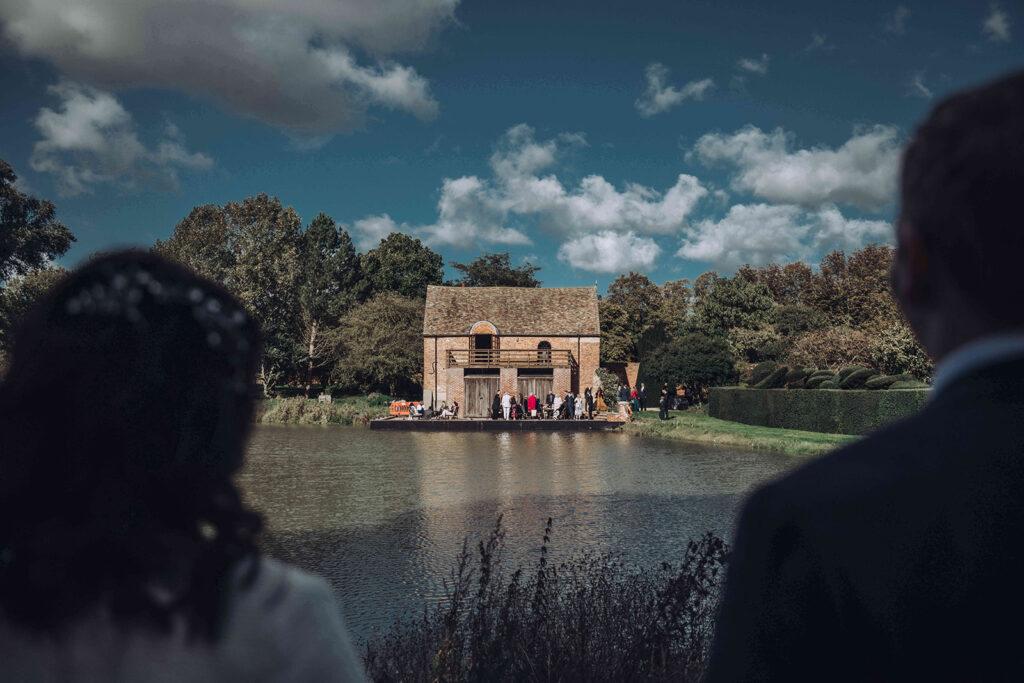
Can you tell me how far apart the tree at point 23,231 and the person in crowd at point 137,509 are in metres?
34.5

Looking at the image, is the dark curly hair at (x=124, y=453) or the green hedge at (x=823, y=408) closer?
the dark curly hair at (x=124, y=453)

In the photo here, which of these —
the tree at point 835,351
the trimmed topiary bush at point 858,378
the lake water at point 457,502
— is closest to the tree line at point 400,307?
the tree at point 835,351

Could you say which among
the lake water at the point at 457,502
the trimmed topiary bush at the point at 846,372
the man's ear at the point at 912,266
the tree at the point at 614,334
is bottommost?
the lake water at the point at 457,502

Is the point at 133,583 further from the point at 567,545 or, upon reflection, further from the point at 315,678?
the point at 567,545

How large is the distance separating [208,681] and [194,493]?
30cm

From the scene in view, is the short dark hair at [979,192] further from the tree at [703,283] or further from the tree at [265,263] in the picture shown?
the tree at [703,283]

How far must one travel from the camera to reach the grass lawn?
21.9 meters

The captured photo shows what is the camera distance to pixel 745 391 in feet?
106

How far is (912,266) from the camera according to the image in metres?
1.13

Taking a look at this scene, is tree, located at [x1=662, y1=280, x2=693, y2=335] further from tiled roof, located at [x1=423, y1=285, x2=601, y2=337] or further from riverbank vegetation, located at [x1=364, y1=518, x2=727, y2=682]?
riverbank vegetation, located at [x1=364, y1=518, x2=727, y2=682]

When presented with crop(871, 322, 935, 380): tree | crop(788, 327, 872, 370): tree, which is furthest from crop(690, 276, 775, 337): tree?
crop(871, 322, 935, 380): tree

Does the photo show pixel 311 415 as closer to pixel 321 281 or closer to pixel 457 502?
pixel 457 502

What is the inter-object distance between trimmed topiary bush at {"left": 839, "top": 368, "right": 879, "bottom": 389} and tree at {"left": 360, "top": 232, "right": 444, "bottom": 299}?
144 ft

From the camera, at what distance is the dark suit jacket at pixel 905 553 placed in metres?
0.97
